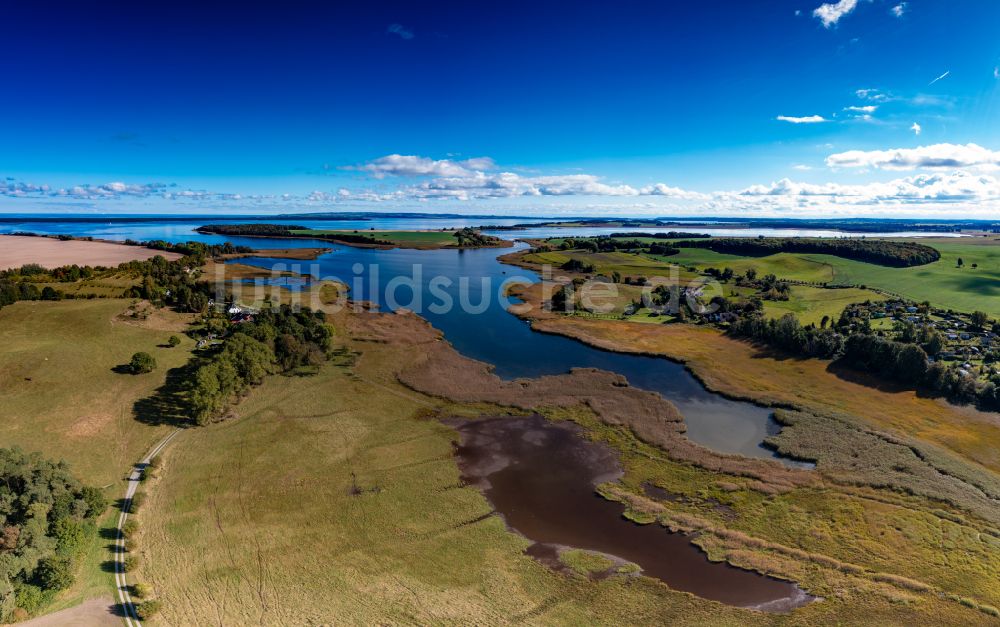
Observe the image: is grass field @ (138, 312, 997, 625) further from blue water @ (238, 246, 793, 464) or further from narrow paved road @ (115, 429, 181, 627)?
blue water @ (238, 246, 793, 464)

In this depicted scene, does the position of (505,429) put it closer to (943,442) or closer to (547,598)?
(547,598)

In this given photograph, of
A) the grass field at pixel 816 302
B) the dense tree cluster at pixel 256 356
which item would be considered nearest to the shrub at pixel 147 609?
the dense tree cluster at pixel 256 356

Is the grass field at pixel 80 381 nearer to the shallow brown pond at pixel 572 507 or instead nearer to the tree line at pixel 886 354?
the shallow brown pond at pixel 572 507

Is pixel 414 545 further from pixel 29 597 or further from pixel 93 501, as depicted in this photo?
pixel 93 501

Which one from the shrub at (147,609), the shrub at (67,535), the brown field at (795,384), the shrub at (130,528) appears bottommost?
the shrub at (147,609)

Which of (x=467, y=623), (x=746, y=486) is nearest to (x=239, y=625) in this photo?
(x=467, y=623)

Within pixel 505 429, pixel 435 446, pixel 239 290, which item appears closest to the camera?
pixel 435 446
